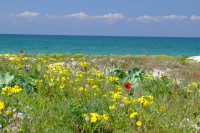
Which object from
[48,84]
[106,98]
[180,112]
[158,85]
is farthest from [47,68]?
[180,112]

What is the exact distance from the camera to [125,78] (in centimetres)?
930

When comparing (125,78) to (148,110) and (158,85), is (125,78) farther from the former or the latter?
(148,110)

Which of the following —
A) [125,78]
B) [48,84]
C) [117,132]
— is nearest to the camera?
[117,132]

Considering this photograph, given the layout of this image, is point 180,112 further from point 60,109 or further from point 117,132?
point 60,109

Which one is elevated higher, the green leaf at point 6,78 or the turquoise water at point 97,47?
the green leaf at point 6,78

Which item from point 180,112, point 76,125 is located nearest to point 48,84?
point 76,125

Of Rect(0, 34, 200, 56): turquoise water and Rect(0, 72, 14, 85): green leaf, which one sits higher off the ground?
Rect(0, 72, 14, 85): green leaf

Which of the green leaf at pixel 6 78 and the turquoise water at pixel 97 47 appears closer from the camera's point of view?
the green leaf at pixel 6 78

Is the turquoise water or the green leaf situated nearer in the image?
the green leaf

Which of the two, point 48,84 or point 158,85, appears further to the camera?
point 158,85

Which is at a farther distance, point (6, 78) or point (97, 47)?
point (97, 47)

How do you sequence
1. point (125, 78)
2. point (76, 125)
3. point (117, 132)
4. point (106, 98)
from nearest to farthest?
point (117, 132), point (76, 125), point (106, 98), point (125, 78)

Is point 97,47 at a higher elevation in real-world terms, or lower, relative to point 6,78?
lower

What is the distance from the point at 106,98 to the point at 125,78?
12.6 ft
